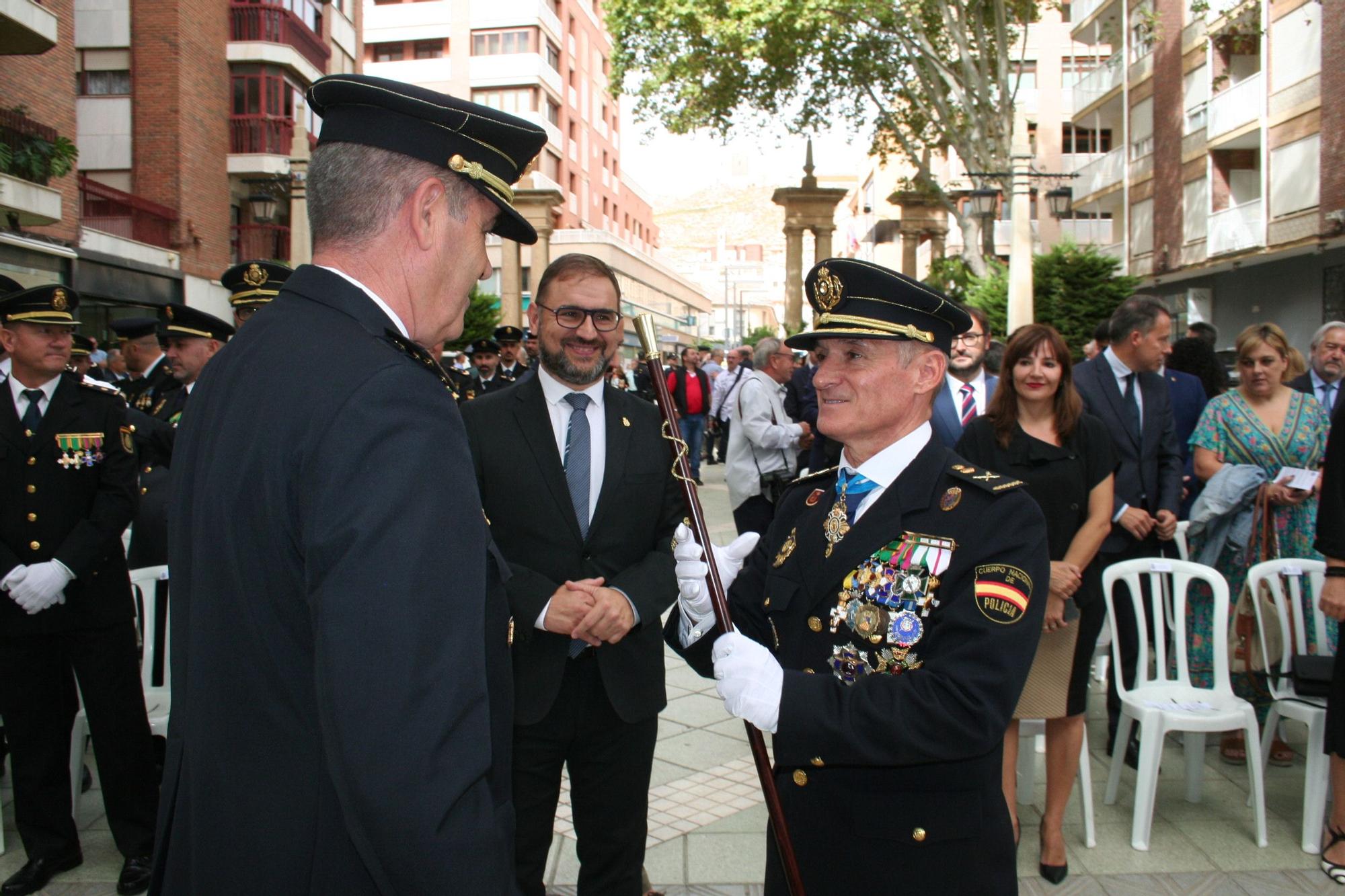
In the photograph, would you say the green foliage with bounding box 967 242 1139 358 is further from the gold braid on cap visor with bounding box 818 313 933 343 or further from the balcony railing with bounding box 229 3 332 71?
the balcony railing with bounding box 229 3 332 71

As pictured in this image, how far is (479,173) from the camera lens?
1.65 m

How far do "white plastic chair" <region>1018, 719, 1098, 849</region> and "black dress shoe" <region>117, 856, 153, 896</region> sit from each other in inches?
137

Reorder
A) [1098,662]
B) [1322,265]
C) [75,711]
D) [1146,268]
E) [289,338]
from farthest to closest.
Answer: [1146,268] < [1322,265] < [1098,662] < [75,711] < [289,338]

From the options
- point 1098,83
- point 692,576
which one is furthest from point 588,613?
point 1098,83

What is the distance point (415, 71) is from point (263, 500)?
171 feet

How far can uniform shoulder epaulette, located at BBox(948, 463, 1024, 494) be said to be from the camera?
2.16 meters

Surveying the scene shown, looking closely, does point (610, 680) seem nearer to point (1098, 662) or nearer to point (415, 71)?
point (1098, 662)

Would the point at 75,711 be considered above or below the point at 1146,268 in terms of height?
below

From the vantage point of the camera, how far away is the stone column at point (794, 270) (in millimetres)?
23312

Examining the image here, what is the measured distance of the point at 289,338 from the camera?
1521 millimetres


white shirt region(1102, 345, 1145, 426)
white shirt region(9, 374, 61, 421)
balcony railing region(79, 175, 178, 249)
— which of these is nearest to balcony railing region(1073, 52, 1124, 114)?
balcony railing region(79, 175, 178, 249)

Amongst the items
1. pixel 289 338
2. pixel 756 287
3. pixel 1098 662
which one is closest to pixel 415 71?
pixel 1098 662

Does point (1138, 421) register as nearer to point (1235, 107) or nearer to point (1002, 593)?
point (1002, 593)

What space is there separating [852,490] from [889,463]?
0.11 m
